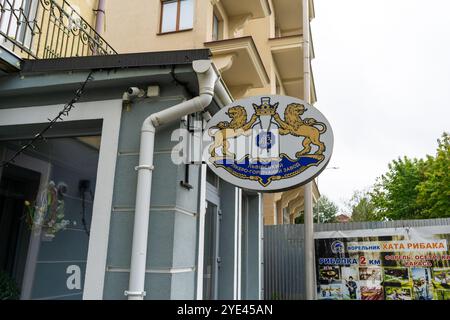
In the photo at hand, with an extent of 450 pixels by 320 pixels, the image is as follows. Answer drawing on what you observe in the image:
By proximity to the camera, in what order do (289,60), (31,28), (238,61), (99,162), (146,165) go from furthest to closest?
(289,60)
(238,61)
(31,28)
(99,162)
(146,165)

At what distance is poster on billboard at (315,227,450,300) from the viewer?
723 cm

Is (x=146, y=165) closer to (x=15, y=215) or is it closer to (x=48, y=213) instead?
(x=48, y=213)

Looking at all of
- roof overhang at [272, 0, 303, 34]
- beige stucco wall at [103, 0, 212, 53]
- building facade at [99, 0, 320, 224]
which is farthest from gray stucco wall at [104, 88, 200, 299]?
roof overhang at [272, 0, 303, 34]

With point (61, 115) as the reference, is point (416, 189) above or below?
above

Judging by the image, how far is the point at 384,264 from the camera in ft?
24.6

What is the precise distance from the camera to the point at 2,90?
367 cm

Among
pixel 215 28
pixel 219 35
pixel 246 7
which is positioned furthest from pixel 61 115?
pixel 246 7

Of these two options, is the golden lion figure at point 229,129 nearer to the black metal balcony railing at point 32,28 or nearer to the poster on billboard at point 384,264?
the black metal balcony railing at point 32,28

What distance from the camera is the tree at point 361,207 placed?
32.6 m

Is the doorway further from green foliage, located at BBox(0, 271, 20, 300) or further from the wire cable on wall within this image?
the wire cable on wall

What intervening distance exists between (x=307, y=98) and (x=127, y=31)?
5187 millimetres

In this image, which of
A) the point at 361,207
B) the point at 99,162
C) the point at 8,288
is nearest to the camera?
the point at 99,162

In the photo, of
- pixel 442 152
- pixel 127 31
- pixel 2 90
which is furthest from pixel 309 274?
pixel 442 152

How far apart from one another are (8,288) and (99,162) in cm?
162
